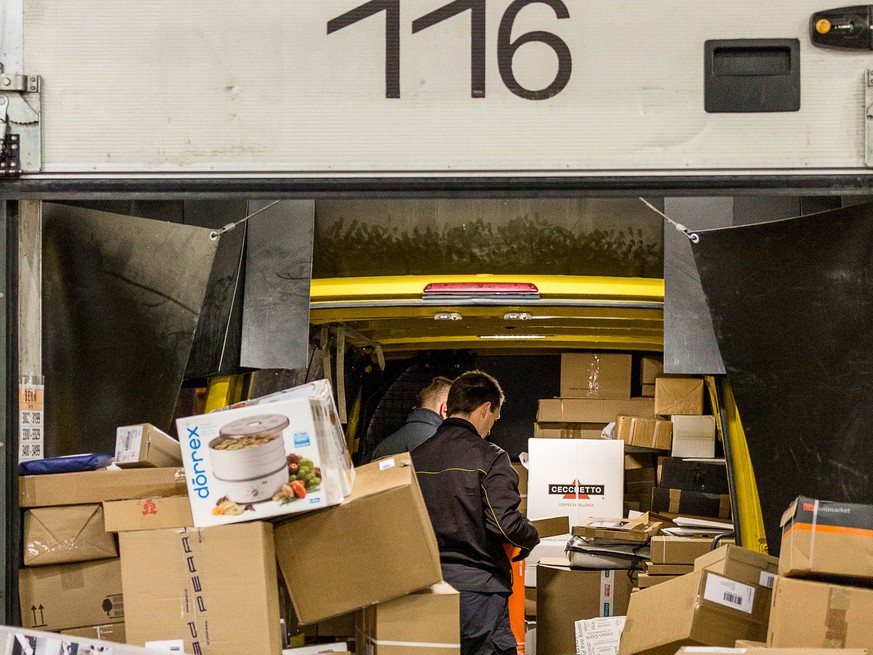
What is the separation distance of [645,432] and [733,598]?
171 inches

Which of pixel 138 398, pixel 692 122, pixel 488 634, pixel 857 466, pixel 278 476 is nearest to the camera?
pixel 692 122

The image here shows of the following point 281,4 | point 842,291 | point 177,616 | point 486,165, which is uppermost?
point 281,4

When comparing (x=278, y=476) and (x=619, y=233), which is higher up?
(x=619, y=233)

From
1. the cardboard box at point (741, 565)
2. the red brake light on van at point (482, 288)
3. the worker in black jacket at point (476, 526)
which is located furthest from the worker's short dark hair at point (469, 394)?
the cardboard box at point (741, 565)

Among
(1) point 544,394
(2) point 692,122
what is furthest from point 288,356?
(1) point 544,394

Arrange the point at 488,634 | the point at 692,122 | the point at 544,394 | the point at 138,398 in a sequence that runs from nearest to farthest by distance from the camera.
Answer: the point at 692,122, the point at 138,398, the point at 488,634, the point at 544,394

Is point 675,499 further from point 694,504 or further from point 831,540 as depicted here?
point 831,540

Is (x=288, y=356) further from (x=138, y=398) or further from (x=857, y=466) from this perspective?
(x=857, y=466)

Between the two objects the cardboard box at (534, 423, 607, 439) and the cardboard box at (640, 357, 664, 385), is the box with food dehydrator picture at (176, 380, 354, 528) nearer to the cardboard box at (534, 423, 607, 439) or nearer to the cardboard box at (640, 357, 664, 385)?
the cardboard box at (640, 357, 664, 385)

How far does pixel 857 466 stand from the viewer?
3209 millimetres

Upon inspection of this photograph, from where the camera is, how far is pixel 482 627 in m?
4.58

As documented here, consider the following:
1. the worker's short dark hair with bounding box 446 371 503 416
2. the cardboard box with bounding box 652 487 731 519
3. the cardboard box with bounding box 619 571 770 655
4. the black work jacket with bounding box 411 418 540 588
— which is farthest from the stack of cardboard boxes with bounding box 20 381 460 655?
the cardboard box with bounding box 652 487 731 519

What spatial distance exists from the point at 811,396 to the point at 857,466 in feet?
0.88

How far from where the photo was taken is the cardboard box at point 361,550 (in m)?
3.21
